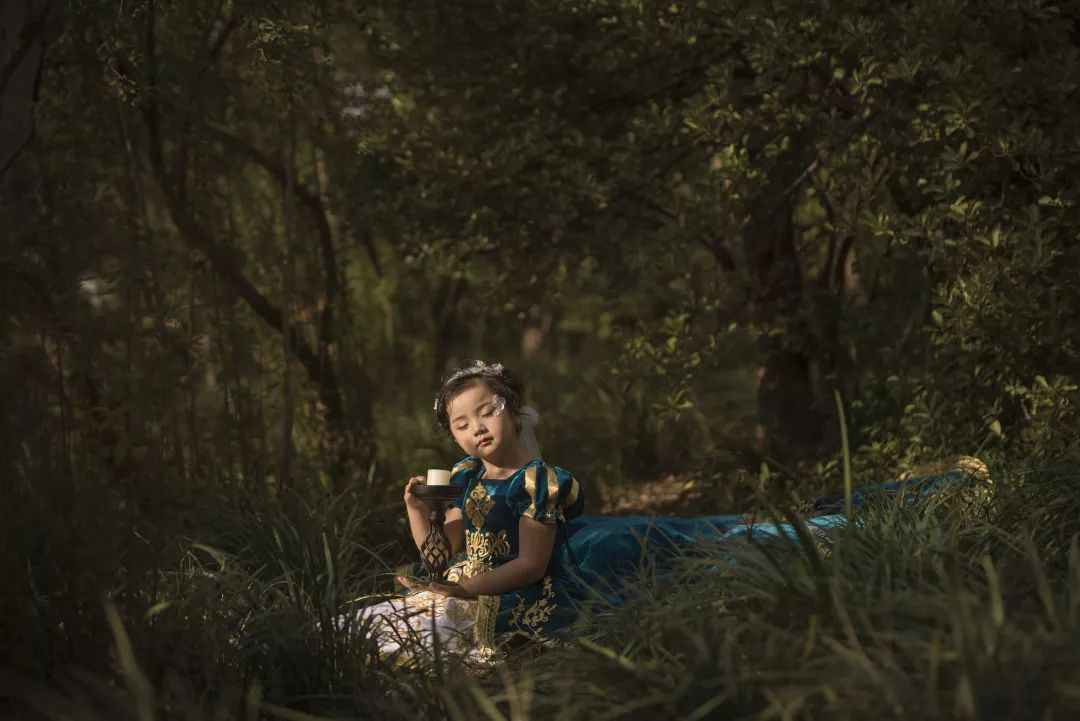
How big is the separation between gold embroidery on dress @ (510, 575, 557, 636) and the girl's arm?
89 millimetres

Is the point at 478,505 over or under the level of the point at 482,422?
under

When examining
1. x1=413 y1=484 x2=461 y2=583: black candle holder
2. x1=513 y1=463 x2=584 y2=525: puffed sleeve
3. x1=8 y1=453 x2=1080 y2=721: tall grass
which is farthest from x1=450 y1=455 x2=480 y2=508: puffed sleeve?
x1=8 y1=453 x2=1080 y2=721: tall grass

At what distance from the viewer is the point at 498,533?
4.67 m

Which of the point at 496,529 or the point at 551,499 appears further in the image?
the point at 496,529

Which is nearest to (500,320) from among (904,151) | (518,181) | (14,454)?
(518,181)

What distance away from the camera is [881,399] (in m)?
6.93

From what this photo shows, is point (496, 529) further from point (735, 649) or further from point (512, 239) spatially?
point (512, 239)

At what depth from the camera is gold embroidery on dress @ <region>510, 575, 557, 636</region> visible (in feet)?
14.8

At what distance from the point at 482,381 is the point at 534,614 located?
2.69 feet

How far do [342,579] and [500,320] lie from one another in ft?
31.3

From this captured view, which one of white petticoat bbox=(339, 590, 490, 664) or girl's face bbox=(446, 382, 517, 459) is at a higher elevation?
girl's face bbox=(446, 382, 517, 459)

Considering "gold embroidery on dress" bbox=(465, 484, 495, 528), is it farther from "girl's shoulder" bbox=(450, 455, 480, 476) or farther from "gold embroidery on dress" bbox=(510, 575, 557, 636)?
"gold embroidery on dress" bbox=(510, 575, 557, 636)

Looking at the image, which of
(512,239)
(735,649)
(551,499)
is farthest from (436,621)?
(512,239)

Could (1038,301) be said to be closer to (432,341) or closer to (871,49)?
(871,49)
